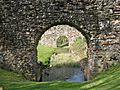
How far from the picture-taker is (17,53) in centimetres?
1501

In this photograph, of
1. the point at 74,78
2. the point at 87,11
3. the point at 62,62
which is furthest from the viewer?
the point at 62,62

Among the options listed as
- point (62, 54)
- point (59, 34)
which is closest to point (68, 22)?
point (62, 54)

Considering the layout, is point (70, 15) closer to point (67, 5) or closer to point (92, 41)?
point (67, 5)

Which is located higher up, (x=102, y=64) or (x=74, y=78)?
(x=102, y=64)

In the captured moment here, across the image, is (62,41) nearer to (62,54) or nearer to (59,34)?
(59,34)

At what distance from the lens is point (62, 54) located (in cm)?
3250

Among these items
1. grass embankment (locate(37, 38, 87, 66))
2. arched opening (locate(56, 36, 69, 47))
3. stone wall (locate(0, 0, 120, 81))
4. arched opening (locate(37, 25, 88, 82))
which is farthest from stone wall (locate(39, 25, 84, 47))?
stone wall (locate(0, 0, 120, 81))

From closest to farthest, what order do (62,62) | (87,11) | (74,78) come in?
(87,11), (74,78), (62,62)

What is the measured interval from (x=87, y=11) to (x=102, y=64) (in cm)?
234

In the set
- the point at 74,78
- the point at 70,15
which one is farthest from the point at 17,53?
the point at 74,78

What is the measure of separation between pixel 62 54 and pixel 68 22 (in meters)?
17.8

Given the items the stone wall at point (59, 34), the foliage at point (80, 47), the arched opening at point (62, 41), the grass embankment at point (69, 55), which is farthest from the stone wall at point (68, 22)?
the arched opening at point (62, 41)

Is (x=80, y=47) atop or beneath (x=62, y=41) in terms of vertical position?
atop

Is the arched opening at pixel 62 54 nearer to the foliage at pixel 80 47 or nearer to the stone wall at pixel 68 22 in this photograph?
the foliage at pixel 80 47
